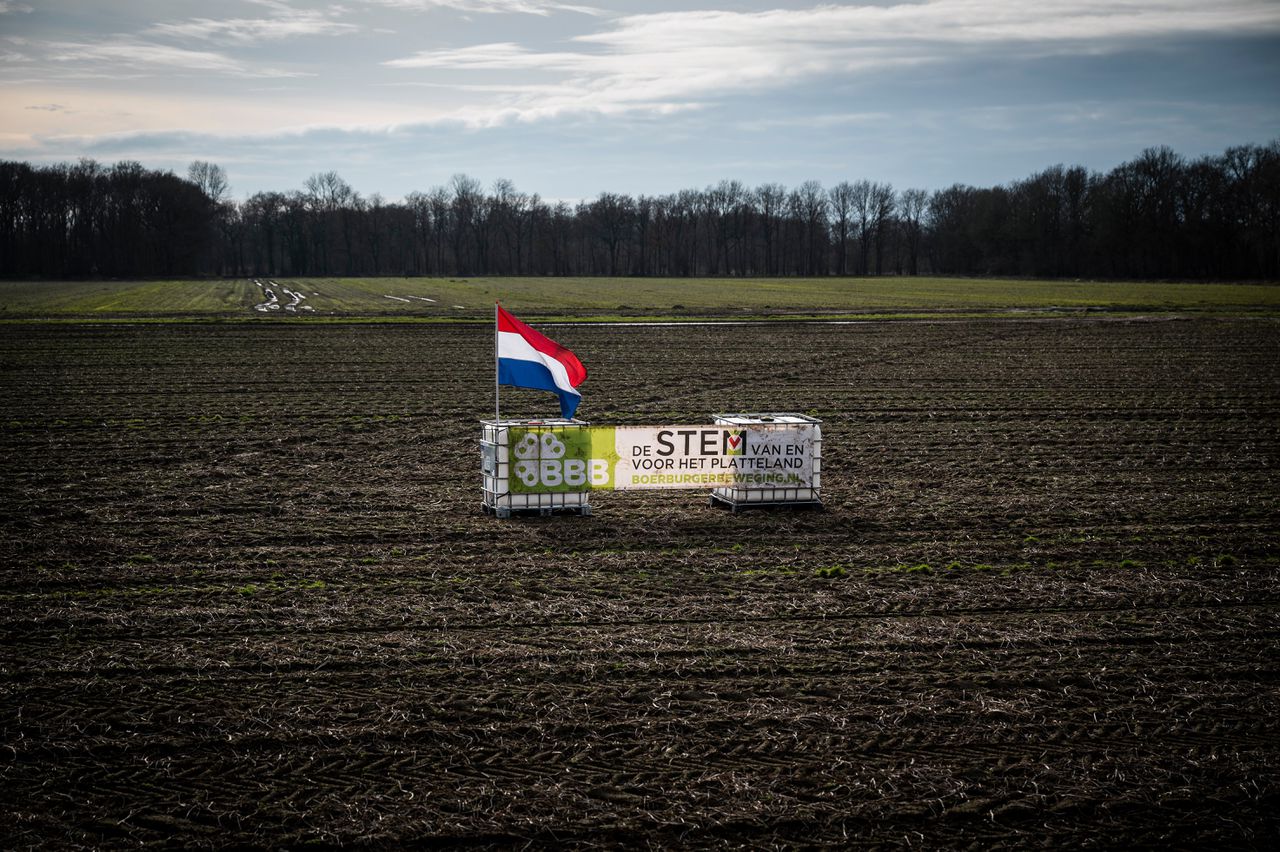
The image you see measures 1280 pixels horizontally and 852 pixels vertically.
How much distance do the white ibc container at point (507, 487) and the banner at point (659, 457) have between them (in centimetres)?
7

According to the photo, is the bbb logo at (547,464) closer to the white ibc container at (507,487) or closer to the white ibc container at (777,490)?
the white ibc container at (507,487)

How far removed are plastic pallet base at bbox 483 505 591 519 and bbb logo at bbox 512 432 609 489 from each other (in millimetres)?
319

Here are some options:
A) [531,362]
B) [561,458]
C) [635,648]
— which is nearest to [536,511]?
[561,458]

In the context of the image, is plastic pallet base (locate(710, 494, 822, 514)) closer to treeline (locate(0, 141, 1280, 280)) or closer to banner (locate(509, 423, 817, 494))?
banner (locate(509, 423, 817, 494))

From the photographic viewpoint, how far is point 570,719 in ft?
27.1

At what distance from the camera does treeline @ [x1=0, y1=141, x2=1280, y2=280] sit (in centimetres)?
12200

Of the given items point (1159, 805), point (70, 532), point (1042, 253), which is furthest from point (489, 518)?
point (1042, 253)

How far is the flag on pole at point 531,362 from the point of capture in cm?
1462

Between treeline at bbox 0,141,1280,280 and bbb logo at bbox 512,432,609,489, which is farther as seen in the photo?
treeline at bbox 0,141,1280,280

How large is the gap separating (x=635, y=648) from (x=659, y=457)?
215 inches

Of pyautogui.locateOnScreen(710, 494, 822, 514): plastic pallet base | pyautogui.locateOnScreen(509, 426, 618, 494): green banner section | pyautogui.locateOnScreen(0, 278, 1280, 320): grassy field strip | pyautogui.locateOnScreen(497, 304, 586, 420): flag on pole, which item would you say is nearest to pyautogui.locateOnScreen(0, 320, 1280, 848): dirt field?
pyautogui.locateOnScreen(710, 494, 822, 514): plastic pallet base

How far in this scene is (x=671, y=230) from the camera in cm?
16962

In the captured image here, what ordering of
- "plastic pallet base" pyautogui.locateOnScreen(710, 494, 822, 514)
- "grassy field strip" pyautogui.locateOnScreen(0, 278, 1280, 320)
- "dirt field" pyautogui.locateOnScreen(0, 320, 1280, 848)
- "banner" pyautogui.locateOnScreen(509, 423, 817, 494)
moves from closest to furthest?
1. "dirt field" pyautogui.locateOnScreen(0, 320, 1280, 848)
2. "banner" pyautogui.locateOnScreen(509, 423, 817, 494)
3. "plastic pallet base" pyautogui.locateOnScreen(710, 494, 822, 514)
4. "grassy field strip" pyautogui.locateOnScreen(0, 278, 1280, 320)

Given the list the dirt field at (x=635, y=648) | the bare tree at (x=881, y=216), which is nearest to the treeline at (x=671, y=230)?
the bare tree at (x=881, y=216)
